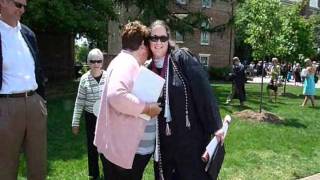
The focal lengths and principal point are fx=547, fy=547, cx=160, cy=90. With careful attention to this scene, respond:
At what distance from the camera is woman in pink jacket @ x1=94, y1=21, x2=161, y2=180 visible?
13.0 feet

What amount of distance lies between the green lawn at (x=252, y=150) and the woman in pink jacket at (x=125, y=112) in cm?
301

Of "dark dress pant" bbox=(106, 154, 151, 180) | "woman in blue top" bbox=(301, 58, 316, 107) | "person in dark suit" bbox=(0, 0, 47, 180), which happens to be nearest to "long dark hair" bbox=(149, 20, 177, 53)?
"dark dress pant" bbox=(106, 154, 151, 180)

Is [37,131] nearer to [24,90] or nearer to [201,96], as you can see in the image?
[24,90]

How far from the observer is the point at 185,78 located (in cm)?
426

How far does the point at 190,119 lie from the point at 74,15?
39.5ft

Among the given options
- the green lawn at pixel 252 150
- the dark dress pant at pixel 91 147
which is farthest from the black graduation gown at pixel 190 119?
the green lawn at pixel 252 150

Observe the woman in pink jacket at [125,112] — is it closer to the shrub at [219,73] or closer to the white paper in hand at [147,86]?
the white paper in hand at [147,86]

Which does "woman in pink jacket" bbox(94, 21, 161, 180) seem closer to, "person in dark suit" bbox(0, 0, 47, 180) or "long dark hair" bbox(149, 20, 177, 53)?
"long dark hair" bbox(149, 20, 177, 53)

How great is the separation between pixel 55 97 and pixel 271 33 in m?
7.04

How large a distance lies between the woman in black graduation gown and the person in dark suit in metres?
0.96

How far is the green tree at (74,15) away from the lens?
49.6 feet

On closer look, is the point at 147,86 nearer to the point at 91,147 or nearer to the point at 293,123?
the point at 91,147

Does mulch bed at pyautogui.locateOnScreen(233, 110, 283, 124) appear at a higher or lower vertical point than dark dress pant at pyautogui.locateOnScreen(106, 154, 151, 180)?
lower

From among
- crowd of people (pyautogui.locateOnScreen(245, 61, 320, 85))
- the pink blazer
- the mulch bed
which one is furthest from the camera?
crowd of people (pyautogui.locateOnScreen(245, 61, 320, 85))
